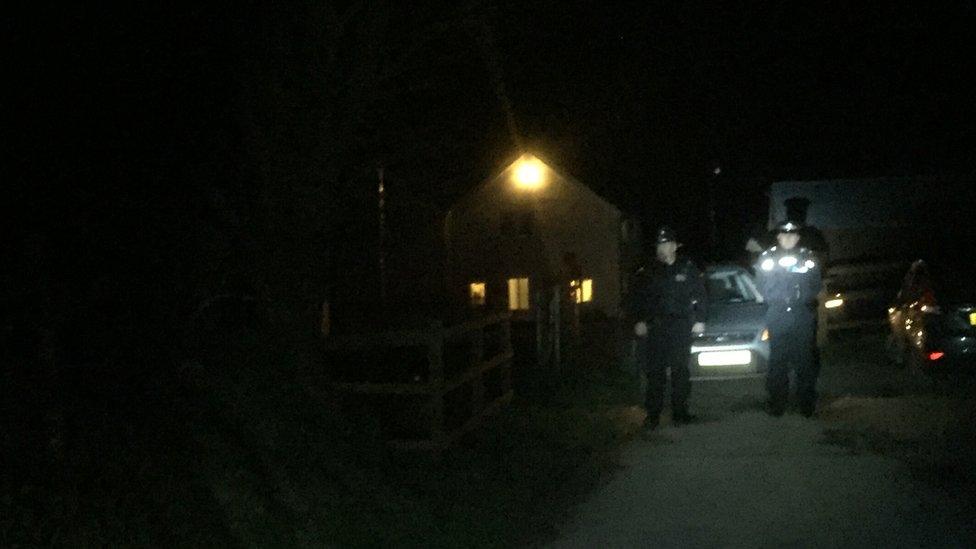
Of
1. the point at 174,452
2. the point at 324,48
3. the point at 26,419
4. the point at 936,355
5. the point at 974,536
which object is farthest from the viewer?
the point at 936,355

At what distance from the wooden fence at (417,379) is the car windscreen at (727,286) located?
4.35 metres

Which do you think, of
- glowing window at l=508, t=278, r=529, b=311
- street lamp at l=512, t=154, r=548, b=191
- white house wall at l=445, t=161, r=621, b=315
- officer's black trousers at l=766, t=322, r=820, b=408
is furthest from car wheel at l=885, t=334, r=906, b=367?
street lamp at l=512, t=154, r=548, b=191

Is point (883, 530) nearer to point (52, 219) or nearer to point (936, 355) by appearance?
point (52, 219)

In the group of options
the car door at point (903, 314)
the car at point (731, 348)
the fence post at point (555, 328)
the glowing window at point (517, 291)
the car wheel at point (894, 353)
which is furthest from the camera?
the glowing window at point (517, 291)

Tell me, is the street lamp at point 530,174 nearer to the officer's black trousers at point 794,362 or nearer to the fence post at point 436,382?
the officer's black trousers at point 794,362

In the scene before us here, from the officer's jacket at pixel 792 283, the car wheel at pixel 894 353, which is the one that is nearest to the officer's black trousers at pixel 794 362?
the officer's jacket at pixel 792 283

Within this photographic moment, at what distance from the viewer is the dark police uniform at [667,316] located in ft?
39.9

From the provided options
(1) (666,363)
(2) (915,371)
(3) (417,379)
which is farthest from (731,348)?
(3) (417,379)

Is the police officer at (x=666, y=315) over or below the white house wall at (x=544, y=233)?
below

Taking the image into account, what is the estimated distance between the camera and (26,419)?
22.1 ft

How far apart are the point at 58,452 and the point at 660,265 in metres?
6.74

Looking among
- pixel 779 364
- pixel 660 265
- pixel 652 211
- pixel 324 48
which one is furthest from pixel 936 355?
pixel 652 211

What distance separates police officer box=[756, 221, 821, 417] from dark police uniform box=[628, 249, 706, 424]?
0.86m

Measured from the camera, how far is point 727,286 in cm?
1691
